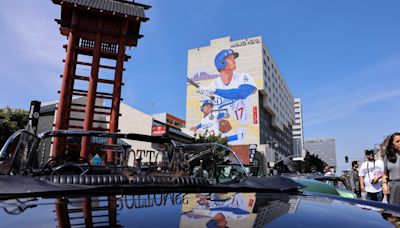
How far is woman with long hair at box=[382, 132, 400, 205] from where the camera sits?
15.5 ft

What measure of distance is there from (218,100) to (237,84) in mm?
5834

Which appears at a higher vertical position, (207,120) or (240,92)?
(240,92)

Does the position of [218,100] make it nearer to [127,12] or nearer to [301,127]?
[127,12]

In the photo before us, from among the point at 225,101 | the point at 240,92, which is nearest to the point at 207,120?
the point at 225,101

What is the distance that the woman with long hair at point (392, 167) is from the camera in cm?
472

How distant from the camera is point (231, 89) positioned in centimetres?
6938

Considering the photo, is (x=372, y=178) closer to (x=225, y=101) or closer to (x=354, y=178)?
(x=354, y=178)

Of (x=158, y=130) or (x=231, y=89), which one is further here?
(x=231, y=89)

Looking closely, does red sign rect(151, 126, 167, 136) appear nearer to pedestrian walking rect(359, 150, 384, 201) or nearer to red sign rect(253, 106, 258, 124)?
pedestrian walking rect(359, 150, 384, 201)

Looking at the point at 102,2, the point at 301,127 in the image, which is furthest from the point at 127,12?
the point at 301,127

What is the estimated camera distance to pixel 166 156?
4047mm

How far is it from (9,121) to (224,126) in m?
47.0

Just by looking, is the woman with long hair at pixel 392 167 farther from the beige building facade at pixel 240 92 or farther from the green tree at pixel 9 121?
the beige building facade at pixel 240 92

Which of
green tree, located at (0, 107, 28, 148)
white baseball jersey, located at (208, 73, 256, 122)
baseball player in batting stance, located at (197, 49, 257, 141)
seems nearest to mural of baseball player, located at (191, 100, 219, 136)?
baseball player in batting stance, located at (197, 49, 257, 141)
